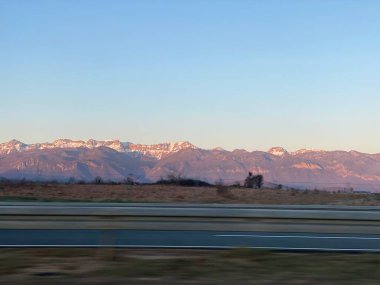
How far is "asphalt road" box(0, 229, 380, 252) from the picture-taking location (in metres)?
10.8

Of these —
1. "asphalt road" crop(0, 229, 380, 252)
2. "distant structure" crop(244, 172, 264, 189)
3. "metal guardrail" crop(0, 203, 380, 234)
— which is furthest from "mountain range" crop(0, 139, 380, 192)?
"metal guardrail" crop(0, 203, 380, 234)

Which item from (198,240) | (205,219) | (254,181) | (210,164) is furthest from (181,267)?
(210,164)

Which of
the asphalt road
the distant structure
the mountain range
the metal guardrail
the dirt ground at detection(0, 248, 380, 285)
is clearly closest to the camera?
the dirt ground at detection(0, 248, 380, 285)

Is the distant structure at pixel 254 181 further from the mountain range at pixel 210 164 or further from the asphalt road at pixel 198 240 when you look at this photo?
the mountain range at pixel 210 164

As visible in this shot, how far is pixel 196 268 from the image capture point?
8.21m

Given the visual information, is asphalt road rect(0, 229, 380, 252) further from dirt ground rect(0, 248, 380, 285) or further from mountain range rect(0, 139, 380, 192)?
mountain range rect(0, 139, 380, 192)

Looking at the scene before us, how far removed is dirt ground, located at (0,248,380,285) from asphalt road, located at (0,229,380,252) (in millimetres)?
942

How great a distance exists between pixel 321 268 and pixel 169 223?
2.46 m

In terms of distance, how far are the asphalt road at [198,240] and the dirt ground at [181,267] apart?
94 cm

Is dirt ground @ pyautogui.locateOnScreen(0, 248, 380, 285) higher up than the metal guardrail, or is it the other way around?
the metal guardrail

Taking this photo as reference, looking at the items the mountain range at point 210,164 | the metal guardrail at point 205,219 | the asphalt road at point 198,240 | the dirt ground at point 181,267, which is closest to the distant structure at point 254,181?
the asphalt road at point 198,240

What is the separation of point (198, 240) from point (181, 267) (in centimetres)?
365

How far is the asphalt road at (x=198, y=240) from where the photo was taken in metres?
10.8

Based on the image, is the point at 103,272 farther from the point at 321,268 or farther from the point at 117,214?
the point at 321,268
